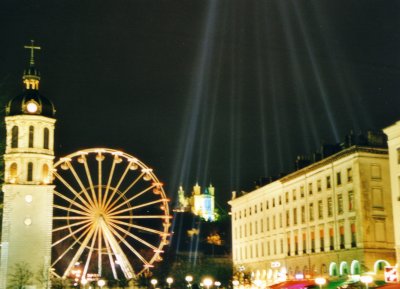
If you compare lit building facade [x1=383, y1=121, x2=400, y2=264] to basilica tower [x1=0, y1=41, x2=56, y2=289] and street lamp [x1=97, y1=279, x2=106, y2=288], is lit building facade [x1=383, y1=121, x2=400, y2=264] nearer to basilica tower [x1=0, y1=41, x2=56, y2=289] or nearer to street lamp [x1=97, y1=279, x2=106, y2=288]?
street lamp [x1=97, y1=279, x2=106, y2=288]

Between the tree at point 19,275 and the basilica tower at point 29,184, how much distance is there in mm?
226

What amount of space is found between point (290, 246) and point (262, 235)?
9.78m

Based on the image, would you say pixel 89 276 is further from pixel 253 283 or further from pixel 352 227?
pixel 352 227

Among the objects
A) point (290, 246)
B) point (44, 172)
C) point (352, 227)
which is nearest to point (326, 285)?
point (352, 227)

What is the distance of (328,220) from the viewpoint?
7288 cm

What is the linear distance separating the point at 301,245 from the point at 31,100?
32789 mm

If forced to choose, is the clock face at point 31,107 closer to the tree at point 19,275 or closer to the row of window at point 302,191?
the tree at point 19,275

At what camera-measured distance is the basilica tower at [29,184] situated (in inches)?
3009

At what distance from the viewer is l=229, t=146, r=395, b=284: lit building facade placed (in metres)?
66.5

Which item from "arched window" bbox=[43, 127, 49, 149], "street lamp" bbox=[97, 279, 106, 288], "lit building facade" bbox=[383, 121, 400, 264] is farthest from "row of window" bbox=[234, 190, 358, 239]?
"arched window" bbox=[43, 127, 49, 149]

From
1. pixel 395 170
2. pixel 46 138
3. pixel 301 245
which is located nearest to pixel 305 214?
pixel 301 245

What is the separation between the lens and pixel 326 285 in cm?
5072

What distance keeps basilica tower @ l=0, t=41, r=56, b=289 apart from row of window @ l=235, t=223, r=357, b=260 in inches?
1035

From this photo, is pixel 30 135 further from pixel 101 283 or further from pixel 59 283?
pixel 101 283
